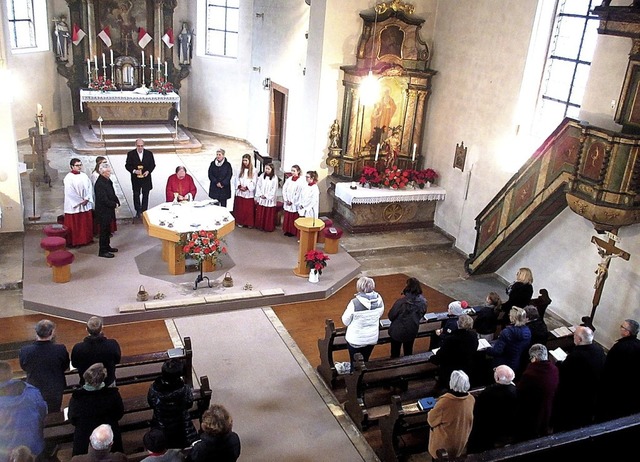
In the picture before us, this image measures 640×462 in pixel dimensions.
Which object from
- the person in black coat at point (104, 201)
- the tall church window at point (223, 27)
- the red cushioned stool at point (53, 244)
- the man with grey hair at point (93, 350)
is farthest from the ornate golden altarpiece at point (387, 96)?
the man with grey hair at point (93, 350)

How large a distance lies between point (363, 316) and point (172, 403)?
276 cm

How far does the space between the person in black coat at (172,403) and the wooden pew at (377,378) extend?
2.33 meters

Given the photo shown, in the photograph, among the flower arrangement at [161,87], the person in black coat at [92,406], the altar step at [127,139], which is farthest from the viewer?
the flower arrangement at [161,87]

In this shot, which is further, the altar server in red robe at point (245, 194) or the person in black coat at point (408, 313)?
the altar server in red robe at point (245, 194)

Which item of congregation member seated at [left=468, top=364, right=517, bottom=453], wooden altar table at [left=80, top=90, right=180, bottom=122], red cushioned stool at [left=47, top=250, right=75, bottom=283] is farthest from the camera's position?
wooden altar table at [left=80, top=90, right=180, bottom=122]

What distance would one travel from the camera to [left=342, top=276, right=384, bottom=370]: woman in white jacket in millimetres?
7172

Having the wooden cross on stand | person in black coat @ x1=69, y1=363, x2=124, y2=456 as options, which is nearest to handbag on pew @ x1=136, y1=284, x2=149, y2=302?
person in black coat @ x1=69, y1=363, x2=124, y2=456

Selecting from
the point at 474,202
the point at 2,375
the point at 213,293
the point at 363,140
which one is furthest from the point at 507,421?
the point at 363,140

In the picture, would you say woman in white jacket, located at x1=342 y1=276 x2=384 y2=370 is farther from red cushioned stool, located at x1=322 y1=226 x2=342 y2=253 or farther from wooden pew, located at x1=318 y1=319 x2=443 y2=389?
red cushioned stool, located at x1=322 y1=226 x2=342 y2=253

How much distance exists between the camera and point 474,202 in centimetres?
1248

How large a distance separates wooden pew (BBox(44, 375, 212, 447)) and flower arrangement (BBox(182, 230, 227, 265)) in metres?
3.32

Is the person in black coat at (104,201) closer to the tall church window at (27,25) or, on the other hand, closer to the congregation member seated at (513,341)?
the congregation member seated at (513,341)

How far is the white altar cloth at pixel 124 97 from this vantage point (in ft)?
58.3

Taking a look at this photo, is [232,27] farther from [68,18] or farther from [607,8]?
[607,8]
